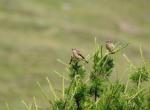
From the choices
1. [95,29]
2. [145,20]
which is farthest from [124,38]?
[145,20]

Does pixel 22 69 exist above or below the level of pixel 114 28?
below

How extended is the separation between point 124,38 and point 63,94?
49.2 m

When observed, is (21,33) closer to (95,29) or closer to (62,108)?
(95,29)

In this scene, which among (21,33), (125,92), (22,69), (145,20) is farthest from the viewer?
(145,20)

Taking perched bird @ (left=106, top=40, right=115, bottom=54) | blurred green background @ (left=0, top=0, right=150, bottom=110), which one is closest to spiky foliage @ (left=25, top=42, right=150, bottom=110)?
perched bird @ (left=106, top=40, right=115, bottom=54)

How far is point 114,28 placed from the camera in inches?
2365

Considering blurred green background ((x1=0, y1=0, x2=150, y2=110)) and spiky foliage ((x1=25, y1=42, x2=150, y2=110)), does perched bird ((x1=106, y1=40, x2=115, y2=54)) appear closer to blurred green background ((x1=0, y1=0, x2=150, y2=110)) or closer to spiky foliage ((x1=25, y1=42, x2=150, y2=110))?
spiky foliage ((x1=25, y1=42, x2=150, y2=110))

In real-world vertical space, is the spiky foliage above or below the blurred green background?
below

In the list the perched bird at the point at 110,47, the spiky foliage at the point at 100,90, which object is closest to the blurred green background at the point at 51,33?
the spiky foliage at the point at 100,90

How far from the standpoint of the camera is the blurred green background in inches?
1786

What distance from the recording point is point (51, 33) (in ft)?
181

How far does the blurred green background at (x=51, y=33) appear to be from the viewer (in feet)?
149

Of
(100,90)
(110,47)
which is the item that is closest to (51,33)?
(100,90)

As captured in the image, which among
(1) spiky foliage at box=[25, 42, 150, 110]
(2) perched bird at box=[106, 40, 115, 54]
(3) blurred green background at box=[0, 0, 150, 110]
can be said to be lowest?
(1) spiky foliage at box=[25, 42, 150, 110]
